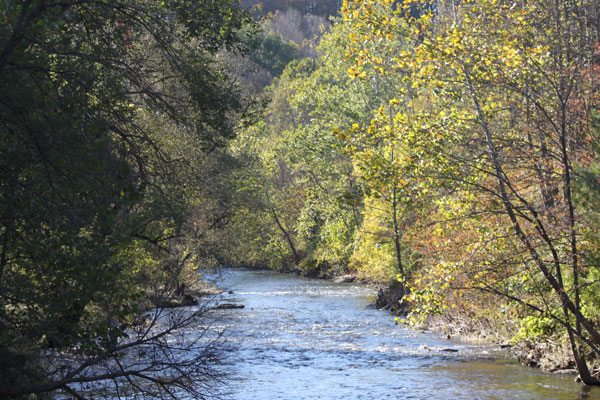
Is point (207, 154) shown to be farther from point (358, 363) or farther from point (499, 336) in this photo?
point (499, 336)

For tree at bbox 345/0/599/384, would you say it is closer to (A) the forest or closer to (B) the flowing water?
(A) the forest

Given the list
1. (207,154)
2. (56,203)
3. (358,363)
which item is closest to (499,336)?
(358,363)

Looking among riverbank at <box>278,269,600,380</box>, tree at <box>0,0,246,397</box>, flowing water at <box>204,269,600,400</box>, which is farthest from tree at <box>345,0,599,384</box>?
tree at <box>0,0,246,397</box>

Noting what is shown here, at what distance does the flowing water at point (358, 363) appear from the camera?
15797mm

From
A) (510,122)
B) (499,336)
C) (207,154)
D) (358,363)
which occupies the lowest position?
(358,363)

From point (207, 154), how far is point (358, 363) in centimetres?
681

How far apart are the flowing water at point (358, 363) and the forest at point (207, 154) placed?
1.04m

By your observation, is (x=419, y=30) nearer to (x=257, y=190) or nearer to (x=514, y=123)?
(x=514, y=123)

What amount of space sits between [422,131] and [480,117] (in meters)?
1.06

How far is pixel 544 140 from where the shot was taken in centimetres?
1515

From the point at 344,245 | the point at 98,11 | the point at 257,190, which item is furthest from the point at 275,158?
the point at 98,11

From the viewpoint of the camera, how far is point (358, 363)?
19.3 m

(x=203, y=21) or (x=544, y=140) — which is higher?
(x=203, y=21)

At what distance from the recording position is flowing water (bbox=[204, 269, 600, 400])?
15.8 metres
